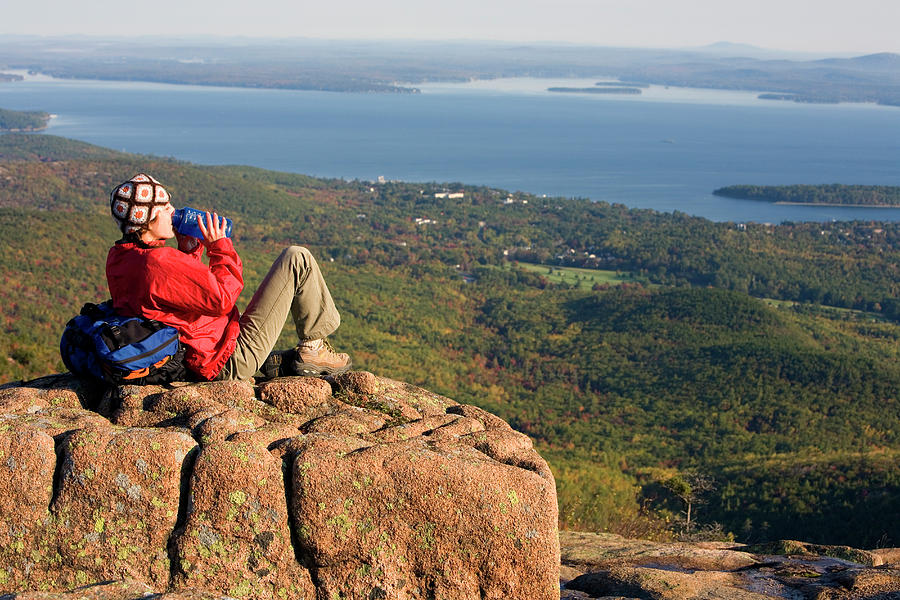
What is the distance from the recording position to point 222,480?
11.8ft

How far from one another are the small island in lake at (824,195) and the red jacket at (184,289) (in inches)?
3575

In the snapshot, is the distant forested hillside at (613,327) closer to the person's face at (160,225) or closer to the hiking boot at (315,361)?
the hiking boot at (315,361)

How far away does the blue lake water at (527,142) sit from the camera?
3856 inches

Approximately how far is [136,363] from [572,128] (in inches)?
6072

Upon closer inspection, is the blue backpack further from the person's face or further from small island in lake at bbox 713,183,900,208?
small island in lake at bbox 713,183,900,208

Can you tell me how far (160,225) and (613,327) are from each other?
35869mm

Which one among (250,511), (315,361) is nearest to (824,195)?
(315,361)

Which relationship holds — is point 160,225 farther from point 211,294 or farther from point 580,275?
point 580,275

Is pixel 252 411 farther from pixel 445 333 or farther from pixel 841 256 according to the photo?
pixel 841 256

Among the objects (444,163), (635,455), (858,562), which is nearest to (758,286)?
(635,455)

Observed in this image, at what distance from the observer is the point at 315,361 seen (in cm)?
510

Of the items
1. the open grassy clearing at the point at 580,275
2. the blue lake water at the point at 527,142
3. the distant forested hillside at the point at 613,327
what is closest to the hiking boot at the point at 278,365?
the distant forested hillside at the point at 613,327

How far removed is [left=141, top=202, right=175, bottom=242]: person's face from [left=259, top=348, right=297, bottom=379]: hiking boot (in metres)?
1.14

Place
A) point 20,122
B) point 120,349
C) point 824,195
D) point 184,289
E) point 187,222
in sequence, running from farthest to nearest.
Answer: point 20,122 → point 824,195 → point 187,222 → point 184,289 → point 120,349
